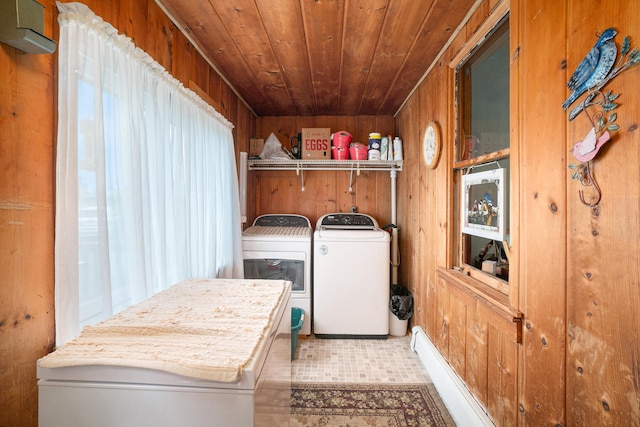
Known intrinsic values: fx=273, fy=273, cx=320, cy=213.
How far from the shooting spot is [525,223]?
40.9 inches

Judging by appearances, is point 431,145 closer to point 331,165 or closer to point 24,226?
point 331,165

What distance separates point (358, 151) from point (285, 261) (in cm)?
130

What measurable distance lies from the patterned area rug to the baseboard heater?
62 millimetres

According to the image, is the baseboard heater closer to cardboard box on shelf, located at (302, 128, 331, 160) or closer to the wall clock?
the wall clock

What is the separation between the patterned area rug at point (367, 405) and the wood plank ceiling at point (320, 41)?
7.22 feet

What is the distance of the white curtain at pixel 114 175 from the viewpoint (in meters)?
0.87

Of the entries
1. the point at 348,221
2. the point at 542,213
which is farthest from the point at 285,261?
the point at 542,213

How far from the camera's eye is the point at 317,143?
9.21 ft

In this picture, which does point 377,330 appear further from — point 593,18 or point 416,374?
point 593,18

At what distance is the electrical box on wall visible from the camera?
0.71 m

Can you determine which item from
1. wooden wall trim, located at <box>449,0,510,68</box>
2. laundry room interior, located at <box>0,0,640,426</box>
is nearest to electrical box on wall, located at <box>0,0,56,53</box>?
laundry room interior, located at <box>0,0,640,426</box>

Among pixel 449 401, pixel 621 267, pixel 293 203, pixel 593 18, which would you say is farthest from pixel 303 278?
pixel 593 18

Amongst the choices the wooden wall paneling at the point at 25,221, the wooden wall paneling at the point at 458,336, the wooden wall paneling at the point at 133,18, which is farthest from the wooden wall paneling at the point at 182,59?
the wooden wall paneling at the point at 458,336

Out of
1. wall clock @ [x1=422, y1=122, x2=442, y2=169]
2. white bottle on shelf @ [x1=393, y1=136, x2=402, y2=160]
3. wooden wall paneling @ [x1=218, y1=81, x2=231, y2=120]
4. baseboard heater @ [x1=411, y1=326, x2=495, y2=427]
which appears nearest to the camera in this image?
baseboard heater @ [x1=411, y1=326, x2=495, y2=427]
